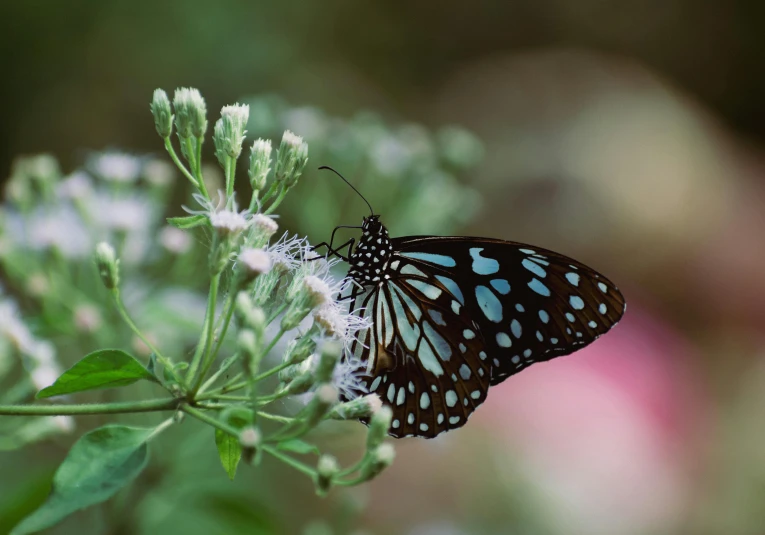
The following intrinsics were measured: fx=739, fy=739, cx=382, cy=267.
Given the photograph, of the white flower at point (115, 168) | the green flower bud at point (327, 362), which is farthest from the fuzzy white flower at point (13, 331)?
the green flower bud at point (327, 362)

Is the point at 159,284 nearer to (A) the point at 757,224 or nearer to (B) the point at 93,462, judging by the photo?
(B) the point at 93,462

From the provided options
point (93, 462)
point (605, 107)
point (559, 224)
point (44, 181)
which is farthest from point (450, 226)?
point (605, 107)

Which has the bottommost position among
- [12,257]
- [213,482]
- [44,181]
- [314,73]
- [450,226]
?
[213,482]

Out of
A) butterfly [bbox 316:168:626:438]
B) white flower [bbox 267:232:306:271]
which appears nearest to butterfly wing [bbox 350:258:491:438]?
butterfly [bbox 316:168:626:438]

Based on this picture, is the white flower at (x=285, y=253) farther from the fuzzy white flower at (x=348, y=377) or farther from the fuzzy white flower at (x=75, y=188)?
the fuzzy white flower at (x=75, y=188)

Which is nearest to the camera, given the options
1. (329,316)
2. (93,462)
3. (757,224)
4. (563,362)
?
(93,462)

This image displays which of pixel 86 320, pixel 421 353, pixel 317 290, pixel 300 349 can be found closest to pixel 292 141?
pixel 317 290

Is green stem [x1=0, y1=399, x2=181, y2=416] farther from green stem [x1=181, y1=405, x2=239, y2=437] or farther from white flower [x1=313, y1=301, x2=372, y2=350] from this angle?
white flower [x1=313, y1=301, x2=372, y2=350]
